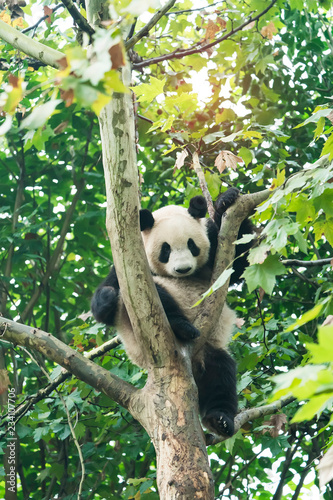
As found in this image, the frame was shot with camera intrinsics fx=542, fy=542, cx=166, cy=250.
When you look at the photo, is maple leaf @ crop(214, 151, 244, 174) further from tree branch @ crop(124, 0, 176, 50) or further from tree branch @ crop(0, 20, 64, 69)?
tree branch @ crop(0, 20, 64, 69)

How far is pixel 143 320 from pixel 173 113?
170cm

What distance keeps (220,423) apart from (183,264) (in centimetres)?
115

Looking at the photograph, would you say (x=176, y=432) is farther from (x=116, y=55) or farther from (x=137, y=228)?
(x=116, y=55)

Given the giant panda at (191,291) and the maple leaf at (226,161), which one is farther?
the maple leaf at (226,161)

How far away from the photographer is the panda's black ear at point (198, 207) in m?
4.34

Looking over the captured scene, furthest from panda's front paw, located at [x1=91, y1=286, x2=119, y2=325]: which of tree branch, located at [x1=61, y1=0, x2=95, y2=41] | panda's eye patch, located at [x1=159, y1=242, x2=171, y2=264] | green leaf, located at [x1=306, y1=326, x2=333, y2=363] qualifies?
green leaf, located at [x1=306, y1=326, x2=333, y2=363]

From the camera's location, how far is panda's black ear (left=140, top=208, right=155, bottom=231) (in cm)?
416

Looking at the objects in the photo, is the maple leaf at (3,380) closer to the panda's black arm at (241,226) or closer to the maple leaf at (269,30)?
the panda's black arm at (241,226)

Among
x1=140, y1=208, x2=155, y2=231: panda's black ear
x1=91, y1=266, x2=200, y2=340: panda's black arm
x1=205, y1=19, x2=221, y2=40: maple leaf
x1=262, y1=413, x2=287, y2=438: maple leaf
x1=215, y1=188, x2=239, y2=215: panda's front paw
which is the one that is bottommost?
x1=262, y1=413, x2=287, y2=438: maple leaf

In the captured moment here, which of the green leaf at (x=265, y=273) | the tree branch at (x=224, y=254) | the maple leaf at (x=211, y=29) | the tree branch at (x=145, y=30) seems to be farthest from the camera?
the maple leaf at (x=211, y=29)

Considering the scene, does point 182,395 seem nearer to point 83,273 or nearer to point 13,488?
point 13,488

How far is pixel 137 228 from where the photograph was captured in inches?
106

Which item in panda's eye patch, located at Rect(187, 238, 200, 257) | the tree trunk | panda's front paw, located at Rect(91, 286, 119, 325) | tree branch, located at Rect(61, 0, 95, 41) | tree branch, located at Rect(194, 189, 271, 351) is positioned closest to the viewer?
the tree trunk

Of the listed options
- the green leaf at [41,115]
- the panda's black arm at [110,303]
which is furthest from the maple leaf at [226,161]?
the green leaf at [41,115]
